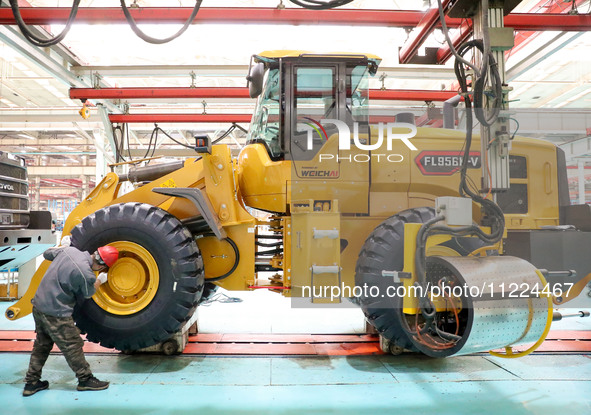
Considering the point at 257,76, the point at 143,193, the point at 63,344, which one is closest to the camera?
the point at 63,344

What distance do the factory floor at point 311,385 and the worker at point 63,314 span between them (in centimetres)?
17

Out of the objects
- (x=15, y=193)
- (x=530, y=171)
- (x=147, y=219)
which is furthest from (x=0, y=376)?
(x=530, y=171)

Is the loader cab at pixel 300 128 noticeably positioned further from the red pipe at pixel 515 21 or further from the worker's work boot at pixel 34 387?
the worker's work boot at pixel 34 387

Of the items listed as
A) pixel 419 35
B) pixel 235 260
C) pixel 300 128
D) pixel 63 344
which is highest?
pixel 419 35

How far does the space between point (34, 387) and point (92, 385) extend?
50 cm

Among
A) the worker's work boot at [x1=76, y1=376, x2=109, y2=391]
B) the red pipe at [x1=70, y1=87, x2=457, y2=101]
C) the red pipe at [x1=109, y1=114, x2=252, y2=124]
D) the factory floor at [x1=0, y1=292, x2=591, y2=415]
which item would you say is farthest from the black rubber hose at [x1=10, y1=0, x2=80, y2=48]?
the red pipe at [x1=109, y1=114, x2=252, y2=124]

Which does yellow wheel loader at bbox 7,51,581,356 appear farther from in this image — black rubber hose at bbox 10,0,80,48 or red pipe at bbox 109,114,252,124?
red pipe at bbox 109,114,252,124

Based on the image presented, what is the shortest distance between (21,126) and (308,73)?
13.2m

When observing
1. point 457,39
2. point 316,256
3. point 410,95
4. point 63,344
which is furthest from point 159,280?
point 410,95

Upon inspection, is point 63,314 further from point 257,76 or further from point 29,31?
point 257,76

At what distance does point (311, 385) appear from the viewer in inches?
155

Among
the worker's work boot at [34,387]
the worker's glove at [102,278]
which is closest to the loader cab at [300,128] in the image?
the worker's glove at [102,278]

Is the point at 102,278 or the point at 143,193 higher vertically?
the point at 143,193

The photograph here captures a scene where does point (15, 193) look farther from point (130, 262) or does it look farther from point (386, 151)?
point (386, 151)
